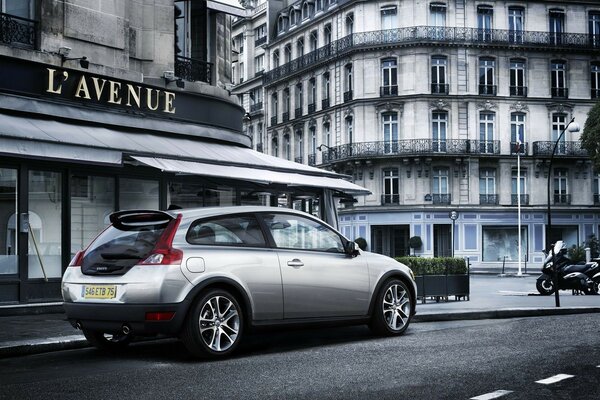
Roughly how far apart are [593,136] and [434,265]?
34.5m

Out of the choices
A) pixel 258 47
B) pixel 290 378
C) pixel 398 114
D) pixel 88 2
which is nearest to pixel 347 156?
pixel 398 114

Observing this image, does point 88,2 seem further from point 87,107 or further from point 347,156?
point 347,156

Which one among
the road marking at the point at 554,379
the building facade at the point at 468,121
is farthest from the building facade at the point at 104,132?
the building facade at the point at 468,121

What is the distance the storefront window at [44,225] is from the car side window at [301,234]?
6637mm

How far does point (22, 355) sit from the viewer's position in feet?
29.3

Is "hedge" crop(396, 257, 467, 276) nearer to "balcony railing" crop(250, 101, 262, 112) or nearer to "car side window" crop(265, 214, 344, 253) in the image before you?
"car side window" crop(265, 214, 344, 253)

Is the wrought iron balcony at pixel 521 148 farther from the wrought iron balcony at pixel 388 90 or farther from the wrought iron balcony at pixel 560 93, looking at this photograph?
the wrought iron balcony at pixel 388 90

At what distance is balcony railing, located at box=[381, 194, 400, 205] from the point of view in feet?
170

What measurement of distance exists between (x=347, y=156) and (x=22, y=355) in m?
45.0

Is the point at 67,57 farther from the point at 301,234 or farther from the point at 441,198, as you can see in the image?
the point at 441,198

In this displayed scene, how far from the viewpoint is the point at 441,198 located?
168 ft

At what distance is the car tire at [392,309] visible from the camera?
1013cm

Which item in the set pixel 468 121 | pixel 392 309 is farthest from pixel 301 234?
pixel 468 121

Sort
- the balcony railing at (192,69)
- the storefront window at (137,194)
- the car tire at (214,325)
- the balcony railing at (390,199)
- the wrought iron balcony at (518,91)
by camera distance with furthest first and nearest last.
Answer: the wrought iron balcony at (518,91)
the balcony railing at (390,199)
the balcony railing at (192,69)
the storefront window at (137,194)
the car tire at (214,325)
